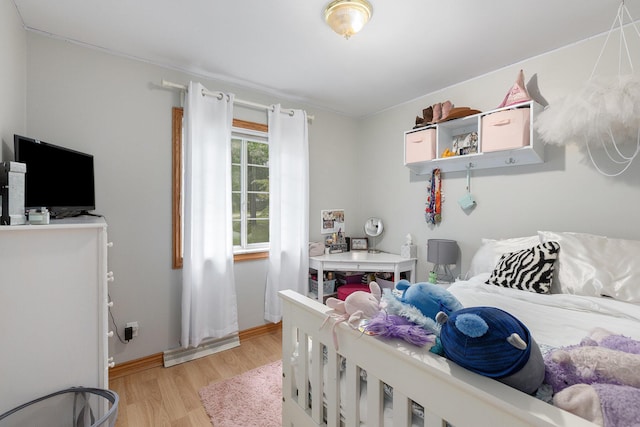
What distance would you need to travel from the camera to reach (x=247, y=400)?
1.94 metres

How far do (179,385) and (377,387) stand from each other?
1840 mm

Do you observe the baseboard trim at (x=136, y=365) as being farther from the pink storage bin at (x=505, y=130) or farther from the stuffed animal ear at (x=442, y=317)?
the pink storage bin at (x=505, y=130)

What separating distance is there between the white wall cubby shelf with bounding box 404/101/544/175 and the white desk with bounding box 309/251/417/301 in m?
0.97

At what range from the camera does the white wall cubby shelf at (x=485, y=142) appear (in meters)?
2.09

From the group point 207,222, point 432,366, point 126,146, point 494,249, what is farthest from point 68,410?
point 494,249

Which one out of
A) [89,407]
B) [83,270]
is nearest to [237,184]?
[83,270]

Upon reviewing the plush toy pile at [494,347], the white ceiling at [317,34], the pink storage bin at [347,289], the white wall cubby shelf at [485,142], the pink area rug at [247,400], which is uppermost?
the white ceiling at [317,34]

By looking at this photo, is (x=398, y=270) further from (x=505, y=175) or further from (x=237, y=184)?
(x=237, y=184)

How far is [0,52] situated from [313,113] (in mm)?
2438

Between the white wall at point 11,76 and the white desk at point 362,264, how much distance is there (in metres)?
2.40

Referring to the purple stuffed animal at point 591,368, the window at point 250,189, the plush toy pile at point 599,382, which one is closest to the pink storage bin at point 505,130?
the plush toy pile at point 599,382

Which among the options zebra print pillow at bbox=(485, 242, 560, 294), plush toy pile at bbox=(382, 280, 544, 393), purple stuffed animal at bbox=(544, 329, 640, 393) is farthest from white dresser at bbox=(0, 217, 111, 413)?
zebra print pillow at bbox=(485, 242, 560, 294)

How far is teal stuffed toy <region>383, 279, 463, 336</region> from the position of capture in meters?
0.94

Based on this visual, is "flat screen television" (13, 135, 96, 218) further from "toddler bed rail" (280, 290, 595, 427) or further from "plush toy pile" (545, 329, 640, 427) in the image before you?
"plush toy pile" (545, 329, 640, 427)
